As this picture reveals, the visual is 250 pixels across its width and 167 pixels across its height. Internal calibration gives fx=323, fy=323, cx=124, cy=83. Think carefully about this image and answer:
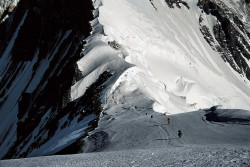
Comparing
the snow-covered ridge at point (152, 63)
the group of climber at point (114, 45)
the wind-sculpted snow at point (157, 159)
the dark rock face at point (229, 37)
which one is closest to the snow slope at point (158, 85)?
the snow-covered ridge at point (152, 63)

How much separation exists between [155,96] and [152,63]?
10349 mm

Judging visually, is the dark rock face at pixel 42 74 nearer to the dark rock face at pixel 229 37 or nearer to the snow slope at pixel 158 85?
the snow slope at pixel 158 85

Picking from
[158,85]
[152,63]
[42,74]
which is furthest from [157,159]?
[42,74]

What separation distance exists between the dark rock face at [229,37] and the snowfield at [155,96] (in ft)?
10.9

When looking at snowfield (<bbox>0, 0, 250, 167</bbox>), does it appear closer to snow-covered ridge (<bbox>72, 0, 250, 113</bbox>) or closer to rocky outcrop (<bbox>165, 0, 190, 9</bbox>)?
snow-covered ridge (<bbox>72, 0, 250, 113</bbox>)

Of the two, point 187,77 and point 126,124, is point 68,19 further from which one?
point 126,124

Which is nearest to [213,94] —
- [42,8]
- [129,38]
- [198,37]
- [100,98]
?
[129,38]

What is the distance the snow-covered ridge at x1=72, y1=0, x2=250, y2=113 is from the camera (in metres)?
31.9

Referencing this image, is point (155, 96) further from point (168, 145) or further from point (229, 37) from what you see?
point (229, 37)

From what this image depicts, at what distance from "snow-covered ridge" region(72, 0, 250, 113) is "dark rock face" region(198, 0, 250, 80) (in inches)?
272

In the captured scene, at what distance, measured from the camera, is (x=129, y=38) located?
41.9m

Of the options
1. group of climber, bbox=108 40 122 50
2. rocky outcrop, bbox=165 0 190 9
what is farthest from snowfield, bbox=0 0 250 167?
rocky outcrop, bbox=165 0 190 9

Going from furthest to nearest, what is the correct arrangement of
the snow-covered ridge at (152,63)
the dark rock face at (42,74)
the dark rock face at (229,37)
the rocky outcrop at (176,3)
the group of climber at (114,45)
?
the rocky outcrop at (176,3) → the dark rock face at (229,37) → the group of climber at (114,45) → the snow-covered ridge at (152,63) → the dark rock face at (42,74)

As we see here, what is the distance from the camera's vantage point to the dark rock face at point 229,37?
223 ft
